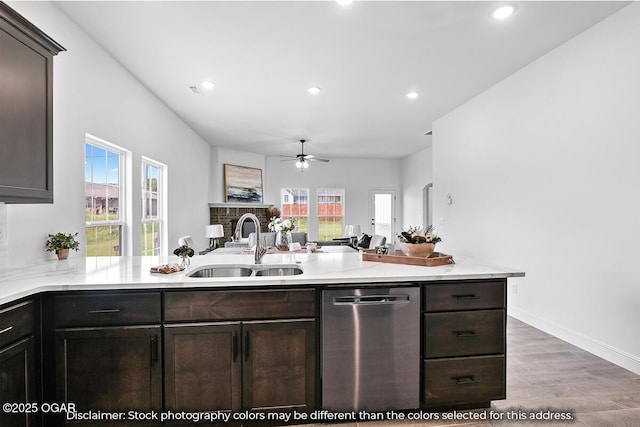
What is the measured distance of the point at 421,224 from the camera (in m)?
8.70

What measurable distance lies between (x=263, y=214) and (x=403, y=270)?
23.4 feet

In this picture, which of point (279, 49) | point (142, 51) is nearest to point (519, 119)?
point (279, 49)

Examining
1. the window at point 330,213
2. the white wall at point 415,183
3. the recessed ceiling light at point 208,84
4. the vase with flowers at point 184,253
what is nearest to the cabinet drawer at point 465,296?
the vase with flowers at point 184,253

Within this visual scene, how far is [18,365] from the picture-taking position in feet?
5.08

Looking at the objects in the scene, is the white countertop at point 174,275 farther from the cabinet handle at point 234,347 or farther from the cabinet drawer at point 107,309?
the cabinet handle at point 234,347

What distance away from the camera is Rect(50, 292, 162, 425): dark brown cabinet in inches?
67.8

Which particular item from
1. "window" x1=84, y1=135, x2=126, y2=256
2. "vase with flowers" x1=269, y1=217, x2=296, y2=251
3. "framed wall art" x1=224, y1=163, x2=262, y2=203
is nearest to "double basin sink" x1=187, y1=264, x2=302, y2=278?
"window" x1=84, y1=135, x2=126, y2=256

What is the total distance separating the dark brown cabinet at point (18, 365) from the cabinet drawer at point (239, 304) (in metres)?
0.62

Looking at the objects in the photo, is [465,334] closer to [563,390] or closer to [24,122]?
[563,390]

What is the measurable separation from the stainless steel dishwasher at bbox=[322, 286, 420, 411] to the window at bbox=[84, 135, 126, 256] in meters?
2.56

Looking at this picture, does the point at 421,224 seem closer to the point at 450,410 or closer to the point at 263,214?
the point at 263,214

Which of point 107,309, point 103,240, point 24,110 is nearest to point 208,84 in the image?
point 103,240

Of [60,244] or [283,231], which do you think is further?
[283,231]

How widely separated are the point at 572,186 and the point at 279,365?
3155 millimetres
